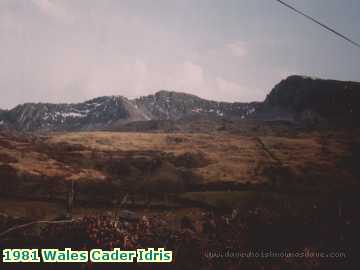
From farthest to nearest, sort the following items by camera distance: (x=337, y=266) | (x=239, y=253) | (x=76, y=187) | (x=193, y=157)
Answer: (x=193, y=157)
(x=76, y=187)
(x=239, y=253)
(x=337, y=266)

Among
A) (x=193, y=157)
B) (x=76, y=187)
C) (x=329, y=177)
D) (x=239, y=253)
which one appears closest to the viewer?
(x=239, y=253)

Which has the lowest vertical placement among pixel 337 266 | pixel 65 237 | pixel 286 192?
pixel 286 192

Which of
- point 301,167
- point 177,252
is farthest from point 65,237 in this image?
point 301,167

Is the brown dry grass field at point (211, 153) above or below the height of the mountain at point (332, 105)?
below

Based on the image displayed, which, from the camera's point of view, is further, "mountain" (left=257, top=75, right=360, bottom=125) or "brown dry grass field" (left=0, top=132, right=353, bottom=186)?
"mountain" (left=257, top=75, right=360, bottom=125)

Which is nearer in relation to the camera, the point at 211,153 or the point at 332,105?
the point at 211,153

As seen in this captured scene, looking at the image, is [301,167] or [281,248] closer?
[281,248]

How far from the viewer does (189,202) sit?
163 ft

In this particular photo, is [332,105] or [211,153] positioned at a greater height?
[332,105]

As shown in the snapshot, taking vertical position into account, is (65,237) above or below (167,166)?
above

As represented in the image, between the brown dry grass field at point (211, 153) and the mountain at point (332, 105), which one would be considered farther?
the mountain at point (332, 105)

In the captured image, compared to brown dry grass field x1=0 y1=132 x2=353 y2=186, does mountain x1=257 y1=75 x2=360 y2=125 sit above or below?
above

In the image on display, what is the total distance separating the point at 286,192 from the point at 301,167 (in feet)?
60.6

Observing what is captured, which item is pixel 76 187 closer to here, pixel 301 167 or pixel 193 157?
pixel 193 157
